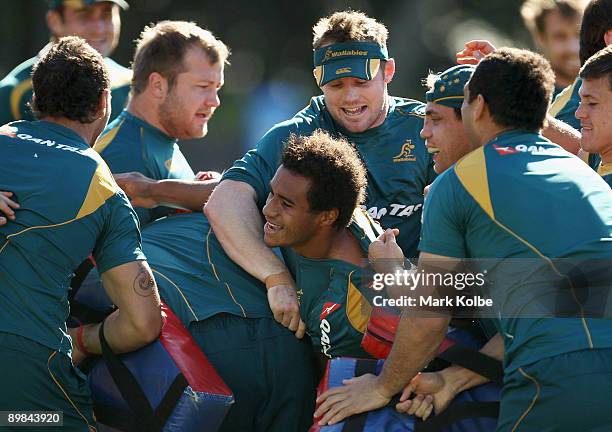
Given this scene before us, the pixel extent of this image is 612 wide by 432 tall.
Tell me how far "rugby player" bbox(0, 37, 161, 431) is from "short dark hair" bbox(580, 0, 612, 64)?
259 cm

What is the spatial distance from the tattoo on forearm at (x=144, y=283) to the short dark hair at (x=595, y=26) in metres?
2.66

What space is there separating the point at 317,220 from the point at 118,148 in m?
1.61

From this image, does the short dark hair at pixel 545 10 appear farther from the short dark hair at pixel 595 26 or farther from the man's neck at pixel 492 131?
the man's neck at pixel 492 131

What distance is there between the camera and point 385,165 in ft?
18.1

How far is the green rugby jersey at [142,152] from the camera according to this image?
230 inches

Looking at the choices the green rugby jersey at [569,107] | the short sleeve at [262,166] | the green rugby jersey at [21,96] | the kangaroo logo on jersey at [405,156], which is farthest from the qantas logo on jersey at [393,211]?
the green rugby jersey at [21,96]

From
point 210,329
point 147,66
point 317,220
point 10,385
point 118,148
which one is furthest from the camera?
point 147,66

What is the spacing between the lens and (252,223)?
17.2 ft

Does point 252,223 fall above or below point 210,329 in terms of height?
above

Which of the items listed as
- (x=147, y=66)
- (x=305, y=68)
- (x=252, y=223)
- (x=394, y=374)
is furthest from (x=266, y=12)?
(x=394, y=374)

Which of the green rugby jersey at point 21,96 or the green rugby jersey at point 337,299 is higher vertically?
the green rugby jersey at point 21,96

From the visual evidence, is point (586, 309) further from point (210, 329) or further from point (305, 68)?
point (305, 68)

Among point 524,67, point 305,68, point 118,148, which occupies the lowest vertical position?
point 305,68

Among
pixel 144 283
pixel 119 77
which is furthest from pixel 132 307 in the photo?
pixel 119 77
